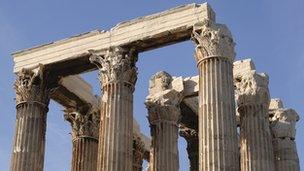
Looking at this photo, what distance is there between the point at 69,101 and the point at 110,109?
235 inches

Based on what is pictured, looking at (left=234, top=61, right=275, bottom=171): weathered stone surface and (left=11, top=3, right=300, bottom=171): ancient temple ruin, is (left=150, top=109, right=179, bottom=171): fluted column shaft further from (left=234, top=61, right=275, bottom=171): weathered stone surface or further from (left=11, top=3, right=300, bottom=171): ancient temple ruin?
(left=234, top=61, right=275, bottom=171): weathered stone surface

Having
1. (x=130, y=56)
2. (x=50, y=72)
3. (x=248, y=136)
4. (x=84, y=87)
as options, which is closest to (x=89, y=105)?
(x=84, y=87)

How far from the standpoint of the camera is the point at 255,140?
31844mm

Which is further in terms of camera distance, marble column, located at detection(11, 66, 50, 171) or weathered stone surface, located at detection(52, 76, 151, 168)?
weathered stone surface, located at detection(52, 76, 151, 168)

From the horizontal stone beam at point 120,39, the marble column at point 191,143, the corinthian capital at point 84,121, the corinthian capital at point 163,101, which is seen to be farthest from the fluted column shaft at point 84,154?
the marble column at point 191,143

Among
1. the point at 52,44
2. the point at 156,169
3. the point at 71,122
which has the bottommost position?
the point at 156,169

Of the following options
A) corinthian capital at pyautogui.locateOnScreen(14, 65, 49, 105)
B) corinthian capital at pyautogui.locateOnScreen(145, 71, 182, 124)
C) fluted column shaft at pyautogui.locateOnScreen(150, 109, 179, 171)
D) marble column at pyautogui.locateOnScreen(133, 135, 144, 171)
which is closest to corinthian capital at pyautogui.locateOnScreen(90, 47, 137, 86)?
corinthian capital at pyautogui.locateOnScreen(14, 65, 49, 105)

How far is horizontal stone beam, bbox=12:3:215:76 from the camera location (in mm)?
30656

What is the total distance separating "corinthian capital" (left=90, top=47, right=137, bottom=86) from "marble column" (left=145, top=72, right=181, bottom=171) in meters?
3.14

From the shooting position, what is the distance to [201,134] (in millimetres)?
28078

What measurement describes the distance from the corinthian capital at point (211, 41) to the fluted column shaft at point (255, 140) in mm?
3813

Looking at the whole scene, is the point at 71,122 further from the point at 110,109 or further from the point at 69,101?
the point at 110,109

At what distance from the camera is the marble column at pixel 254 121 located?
103ft

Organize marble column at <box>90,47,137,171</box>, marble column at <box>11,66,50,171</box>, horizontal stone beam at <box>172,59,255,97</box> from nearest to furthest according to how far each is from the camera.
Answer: marble column at <box>90,47,137,171</box>
marble column at <box>11,66,50,171</box>
horizontal stone beam at <box>172,59,255,97</box>
